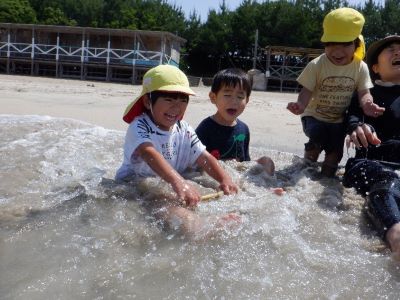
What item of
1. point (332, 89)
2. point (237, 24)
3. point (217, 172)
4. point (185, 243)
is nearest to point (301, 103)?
point (332, 89)

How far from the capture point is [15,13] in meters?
38.7

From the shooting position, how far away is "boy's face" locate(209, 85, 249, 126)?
3.49m

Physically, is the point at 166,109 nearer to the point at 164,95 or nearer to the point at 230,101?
the point at 164,95

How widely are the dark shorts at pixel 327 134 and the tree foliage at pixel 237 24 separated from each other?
31.6 m

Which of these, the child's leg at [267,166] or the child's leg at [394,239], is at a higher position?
the child's leg at [267,166]

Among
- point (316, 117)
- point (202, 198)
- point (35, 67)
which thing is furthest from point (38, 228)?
point (35, 67)

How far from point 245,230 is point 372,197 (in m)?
0.74

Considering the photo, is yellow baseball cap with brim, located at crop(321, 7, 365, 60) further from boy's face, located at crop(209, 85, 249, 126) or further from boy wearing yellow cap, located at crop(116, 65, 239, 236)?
boy wearing yellow cap, located at crop(116, 65, 239, 236)

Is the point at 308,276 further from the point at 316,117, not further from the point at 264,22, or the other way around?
the point at 264,22

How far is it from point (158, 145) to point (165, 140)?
7cm

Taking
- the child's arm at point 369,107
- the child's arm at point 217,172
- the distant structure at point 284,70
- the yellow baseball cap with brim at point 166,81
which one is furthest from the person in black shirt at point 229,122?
the distant structure at point 284,70

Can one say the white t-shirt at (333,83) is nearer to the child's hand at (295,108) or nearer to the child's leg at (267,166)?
the child's hand at (295,108)

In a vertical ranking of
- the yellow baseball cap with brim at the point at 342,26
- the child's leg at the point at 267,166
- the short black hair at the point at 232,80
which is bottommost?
the child's leg at the point at 267,166

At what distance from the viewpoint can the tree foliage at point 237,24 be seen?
35688 mm
